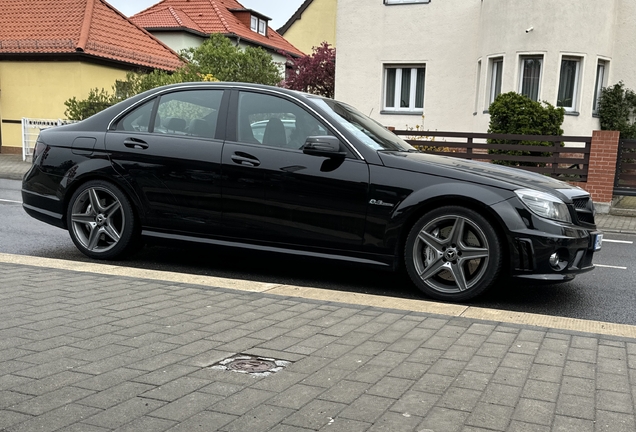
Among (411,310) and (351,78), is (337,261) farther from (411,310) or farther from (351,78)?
(351,78)

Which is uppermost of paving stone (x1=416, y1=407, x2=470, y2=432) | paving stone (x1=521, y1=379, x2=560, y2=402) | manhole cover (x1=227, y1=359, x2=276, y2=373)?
paving stone (x1=521, y1=379, x2=560, y2=402)

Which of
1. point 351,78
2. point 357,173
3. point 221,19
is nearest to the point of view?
point 357,173

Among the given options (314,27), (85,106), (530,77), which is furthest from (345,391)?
(314,27)

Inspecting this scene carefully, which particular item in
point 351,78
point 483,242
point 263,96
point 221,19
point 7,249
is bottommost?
point 7,249

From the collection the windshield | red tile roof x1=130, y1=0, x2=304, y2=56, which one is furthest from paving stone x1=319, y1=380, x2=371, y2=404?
red tile roof x1=130, y1=0, x2=304, y2=56

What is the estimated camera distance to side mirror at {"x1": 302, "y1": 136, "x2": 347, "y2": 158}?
18.2 ft

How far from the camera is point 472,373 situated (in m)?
3.53

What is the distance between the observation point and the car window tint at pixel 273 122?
590 cm

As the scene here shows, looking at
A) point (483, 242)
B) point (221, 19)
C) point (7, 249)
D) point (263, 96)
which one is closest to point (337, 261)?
point (483, 242)

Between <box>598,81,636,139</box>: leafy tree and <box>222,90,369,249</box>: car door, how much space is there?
15071mm

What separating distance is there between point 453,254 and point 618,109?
15.3m

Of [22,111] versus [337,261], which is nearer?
[337,261]

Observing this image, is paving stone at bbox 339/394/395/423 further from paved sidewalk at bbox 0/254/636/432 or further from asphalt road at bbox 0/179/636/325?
asphalt road at bbox 0/179/636/325

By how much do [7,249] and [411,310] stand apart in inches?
177
